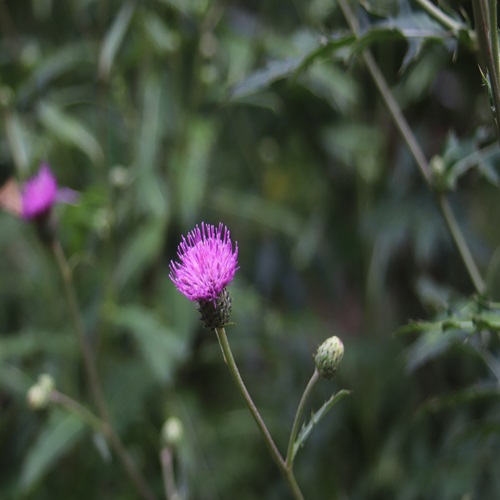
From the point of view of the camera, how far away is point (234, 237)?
167 centimetres

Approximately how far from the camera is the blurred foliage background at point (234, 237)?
4.20 feet

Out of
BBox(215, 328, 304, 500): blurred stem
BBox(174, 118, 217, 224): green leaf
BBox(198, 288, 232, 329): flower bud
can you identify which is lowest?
BBox(215, 328, 304, 500): blurred stem

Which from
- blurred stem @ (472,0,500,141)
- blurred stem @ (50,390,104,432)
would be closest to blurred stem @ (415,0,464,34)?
blurred stem @ (472,0,500,141)

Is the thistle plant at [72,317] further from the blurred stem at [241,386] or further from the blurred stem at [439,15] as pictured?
the blurred stem at [439,15]

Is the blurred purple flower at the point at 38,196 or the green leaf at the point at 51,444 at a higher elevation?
the blurred purple flower at the point at 38,196

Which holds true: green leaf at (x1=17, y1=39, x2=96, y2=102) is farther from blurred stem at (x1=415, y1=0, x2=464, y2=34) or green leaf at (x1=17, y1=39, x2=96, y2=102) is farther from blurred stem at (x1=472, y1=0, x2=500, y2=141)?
blurred stem at (x1=472, y1=0, x2=500, y2=141)

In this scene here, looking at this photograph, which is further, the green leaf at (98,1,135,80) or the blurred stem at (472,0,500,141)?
the green leaf at (98,1,135,80)

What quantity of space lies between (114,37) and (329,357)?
2.66ft

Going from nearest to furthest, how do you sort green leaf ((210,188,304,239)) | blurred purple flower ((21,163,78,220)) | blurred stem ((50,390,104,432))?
1. blurred stem ((50,390,104,432))
2. blurred purple flower ((21,163,78,220))
3. green leaf ((210,188,304,239))

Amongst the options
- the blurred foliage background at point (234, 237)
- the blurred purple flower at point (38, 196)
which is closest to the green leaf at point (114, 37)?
the blurred foliage background at point (234, 237)

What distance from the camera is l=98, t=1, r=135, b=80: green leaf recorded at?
48.9 inches

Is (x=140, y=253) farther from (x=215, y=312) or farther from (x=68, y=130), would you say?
(x=215, y=312)

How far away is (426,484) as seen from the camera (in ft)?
4.02

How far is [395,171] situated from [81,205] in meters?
0.64
